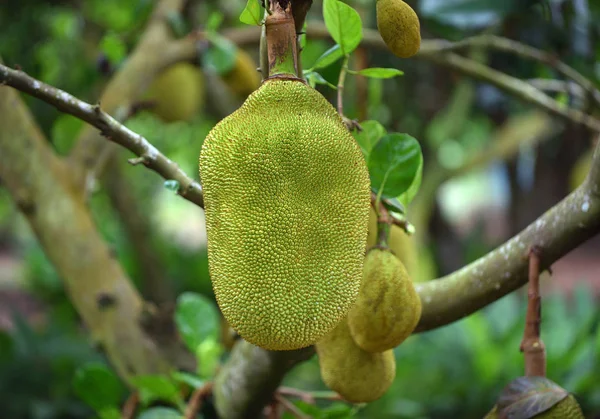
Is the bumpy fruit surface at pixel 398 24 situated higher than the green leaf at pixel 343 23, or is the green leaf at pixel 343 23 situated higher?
the bumpy fruit surface at pixel 398 24

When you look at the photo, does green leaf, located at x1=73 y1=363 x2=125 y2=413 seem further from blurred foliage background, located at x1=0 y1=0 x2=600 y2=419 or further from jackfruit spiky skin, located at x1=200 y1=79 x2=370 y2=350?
jackfruit spiky skin, located at x1=200 y1=79 x2=370 y2=350

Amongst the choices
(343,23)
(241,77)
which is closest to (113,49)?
(241,77)

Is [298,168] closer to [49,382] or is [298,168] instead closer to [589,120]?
Answer: [589,120]

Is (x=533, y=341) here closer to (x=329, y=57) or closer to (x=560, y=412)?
(x=560, y=412)

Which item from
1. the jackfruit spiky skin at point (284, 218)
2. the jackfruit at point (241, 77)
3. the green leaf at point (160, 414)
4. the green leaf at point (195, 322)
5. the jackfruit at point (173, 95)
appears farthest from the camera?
the jackfruit at point (173, 95)

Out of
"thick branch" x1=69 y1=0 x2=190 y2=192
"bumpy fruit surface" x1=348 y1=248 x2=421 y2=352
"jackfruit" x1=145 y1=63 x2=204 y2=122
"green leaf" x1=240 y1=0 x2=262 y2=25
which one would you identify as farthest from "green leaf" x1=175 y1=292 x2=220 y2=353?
"jackfruit" x1=145 y1=63 x2=204 y2=122

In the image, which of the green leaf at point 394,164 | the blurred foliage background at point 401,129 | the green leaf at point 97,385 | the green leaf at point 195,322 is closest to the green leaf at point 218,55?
the blurred foliage background at point 401,129

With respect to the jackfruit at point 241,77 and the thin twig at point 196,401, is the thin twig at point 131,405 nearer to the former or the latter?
the thin twig at point 196,401

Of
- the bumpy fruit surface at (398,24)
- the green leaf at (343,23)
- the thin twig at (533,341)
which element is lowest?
the thin twig at (533,341)
